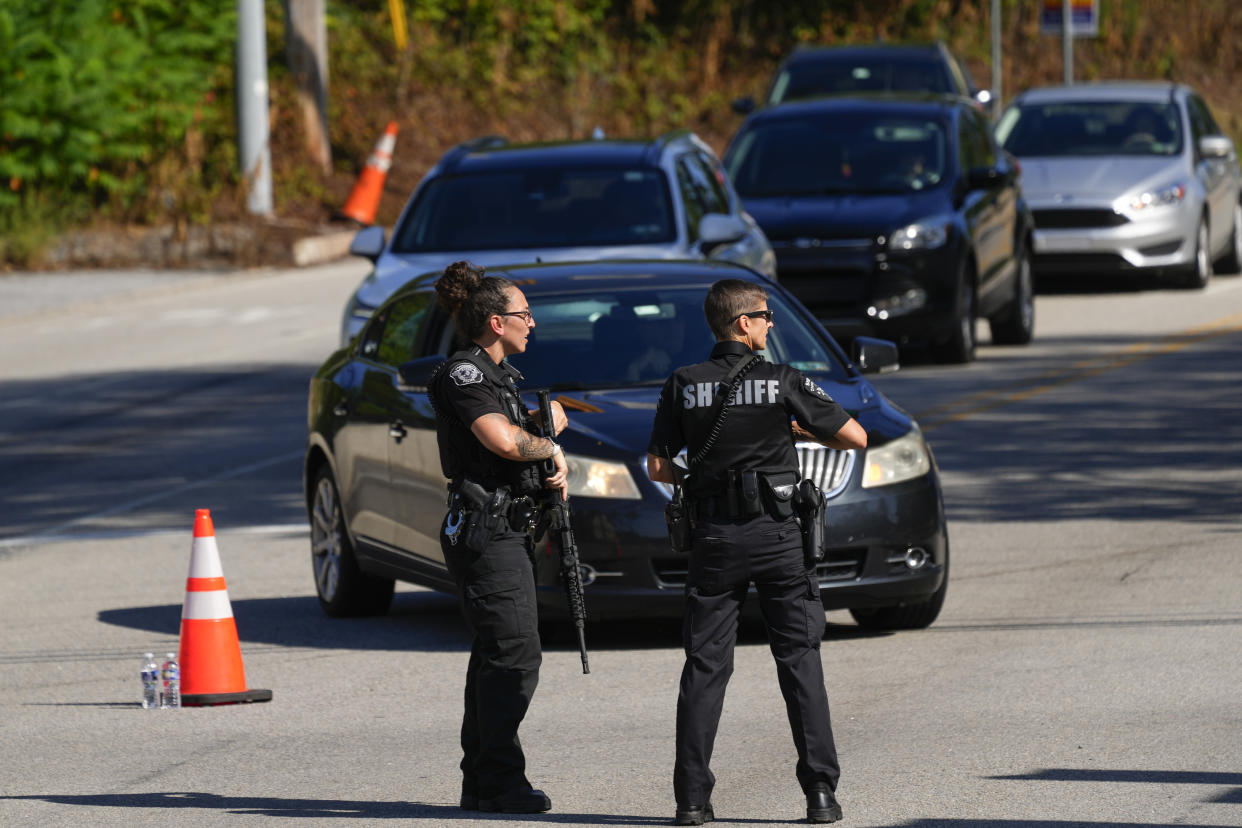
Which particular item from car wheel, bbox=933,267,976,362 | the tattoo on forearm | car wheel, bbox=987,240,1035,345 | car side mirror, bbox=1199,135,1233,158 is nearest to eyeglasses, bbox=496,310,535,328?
the tattoo on forearm

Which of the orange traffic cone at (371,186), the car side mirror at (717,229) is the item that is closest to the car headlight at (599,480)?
the car side mirror at (717,229)

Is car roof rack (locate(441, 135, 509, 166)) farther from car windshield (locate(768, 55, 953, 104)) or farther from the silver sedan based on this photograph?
car windshield (locate(768, 55, 953, 104))

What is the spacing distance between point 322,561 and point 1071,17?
2473 centimetres

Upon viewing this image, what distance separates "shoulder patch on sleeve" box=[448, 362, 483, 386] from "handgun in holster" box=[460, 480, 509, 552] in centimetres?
29

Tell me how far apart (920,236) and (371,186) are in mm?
13317

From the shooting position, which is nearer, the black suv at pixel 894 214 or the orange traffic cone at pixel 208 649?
the orange traffic cone at pixel 208 649

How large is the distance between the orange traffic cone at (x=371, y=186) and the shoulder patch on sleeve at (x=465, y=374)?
74.5 ft

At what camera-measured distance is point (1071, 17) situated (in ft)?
109

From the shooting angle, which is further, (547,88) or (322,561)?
(547,88)

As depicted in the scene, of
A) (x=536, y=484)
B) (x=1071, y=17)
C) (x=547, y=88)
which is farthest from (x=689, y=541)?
(x=547, y=88)

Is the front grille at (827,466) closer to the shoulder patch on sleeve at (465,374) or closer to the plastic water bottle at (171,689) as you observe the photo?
the plastic water bottle at (171,689)

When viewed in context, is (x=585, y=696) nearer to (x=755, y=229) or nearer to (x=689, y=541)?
(x=689, y=541)

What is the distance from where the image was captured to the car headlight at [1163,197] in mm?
21672

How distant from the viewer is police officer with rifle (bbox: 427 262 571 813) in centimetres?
670
